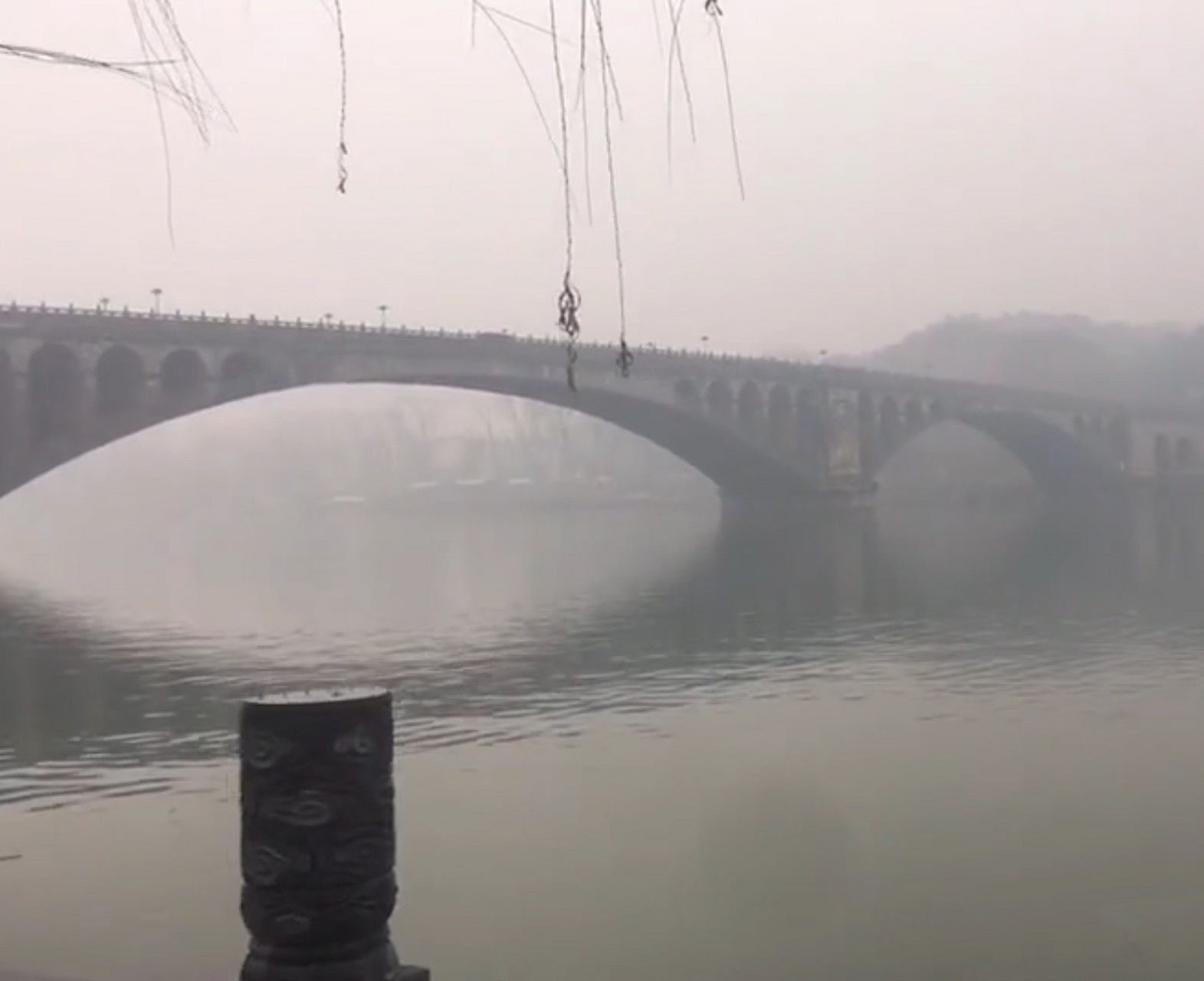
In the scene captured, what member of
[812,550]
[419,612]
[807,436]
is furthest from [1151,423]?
[419,612]

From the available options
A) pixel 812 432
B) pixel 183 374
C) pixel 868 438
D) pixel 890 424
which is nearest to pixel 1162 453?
pixel 890 424

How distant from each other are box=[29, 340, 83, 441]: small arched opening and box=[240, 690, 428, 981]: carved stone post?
4349 centimetres

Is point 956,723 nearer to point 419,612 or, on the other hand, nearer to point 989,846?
point 989,846

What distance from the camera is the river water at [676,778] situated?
8898mm

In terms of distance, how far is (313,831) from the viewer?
12.5 feet

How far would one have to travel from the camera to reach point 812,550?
47531 mm

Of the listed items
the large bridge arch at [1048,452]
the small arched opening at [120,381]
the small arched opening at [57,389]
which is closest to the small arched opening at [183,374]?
the small arched opening at [120,381]

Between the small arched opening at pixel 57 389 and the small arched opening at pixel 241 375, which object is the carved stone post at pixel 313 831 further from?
the small arched opening at pixel 241 375

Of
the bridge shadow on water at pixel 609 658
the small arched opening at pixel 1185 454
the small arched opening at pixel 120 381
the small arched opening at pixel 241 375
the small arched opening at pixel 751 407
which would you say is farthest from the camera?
the small arched opening at pixel 1185 454

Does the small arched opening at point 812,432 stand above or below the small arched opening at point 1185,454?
above

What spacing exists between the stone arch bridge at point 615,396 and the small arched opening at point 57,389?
0.05 metres

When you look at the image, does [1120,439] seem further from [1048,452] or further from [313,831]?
[313,831]

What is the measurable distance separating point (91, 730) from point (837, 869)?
1090 centimetres

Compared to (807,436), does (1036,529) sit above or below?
below
